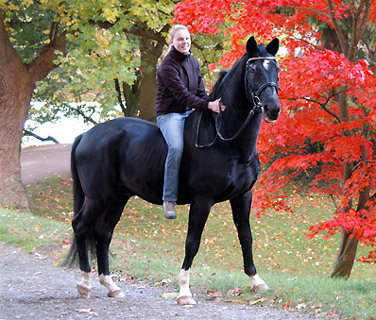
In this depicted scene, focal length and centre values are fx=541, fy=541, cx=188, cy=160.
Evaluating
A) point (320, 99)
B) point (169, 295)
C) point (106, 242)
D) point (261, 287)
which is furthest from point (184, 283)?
point (320, 99)

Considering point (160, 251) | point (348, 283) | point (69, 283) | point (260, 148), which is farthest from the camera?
point (160, 251)

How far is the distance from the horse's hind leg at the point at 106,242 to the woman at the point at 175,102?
39.7 inches

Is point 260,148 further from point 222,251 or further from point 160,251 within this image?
point 222,251

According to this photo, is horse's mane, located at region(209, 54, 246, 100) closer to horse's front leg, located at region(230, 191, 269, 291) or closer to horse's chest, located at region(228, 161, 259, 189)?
horse's chest, located at region(228, 161, 259, 189)

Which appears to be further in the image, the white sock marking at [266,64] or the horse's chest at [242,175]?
the horse's chest at [242,175]

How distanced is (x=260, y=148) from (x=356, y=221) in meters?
2.03

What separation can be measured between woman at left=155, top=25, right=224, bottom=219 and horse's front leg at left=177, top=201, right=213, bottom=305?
23 cm

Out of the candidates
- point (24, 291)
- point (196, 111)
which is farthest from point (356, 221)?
point (24, 291)

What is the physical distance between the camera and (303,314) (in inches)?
215

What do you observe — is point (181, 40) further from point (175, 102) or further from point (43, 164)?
point (43, 164)

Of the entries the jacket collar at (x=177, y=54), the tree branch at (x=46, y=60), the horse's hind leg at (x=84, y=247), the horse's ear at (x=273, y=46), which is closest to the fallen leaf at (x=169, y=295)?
the horse's hind leg at (x=84, y=247)

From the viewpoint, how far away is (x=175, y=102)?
5.97m

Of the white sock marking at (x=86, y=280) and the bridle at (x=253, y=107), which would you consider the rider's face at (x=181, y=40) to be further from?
the white sock marking at (x=86, y=280)

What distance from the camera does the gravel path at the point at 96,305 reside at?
18.2 feet
